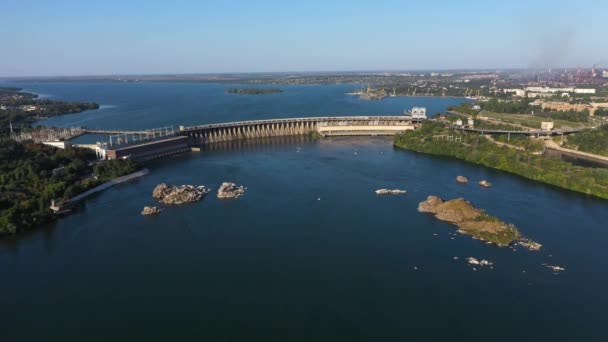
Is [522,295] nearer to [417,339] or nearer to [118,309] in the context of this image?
Answer: [417,339]

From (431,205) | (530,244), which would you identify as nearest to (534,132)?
(431,205)

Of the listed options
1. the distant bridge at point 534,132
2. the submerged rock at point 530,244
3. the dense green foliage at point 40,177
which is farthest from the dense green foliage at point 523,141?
the dense green foliage at point 40,177

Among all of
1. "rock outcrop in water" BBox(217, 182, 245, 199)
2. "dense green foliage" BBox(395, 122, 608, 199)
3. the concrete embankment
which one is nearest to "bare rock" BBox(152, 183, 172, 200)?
"rock outcrop in water" BBox(217, 182, 245, 199)

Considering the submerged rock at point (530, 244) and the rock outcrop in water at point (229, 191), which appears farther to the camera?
the rock outcrop in water at point (229, 191)

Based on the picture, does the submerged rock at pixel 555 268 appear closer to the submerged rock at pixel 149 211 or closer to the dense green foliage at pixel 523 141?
the submerged rock at pixel 149 211

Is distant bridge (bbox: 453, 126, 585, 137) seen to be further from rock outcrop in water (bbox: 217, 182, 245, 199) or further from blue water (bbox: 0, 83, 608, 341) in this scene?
rock outcrop in water (bbox: 217, 182, 245, 199)
